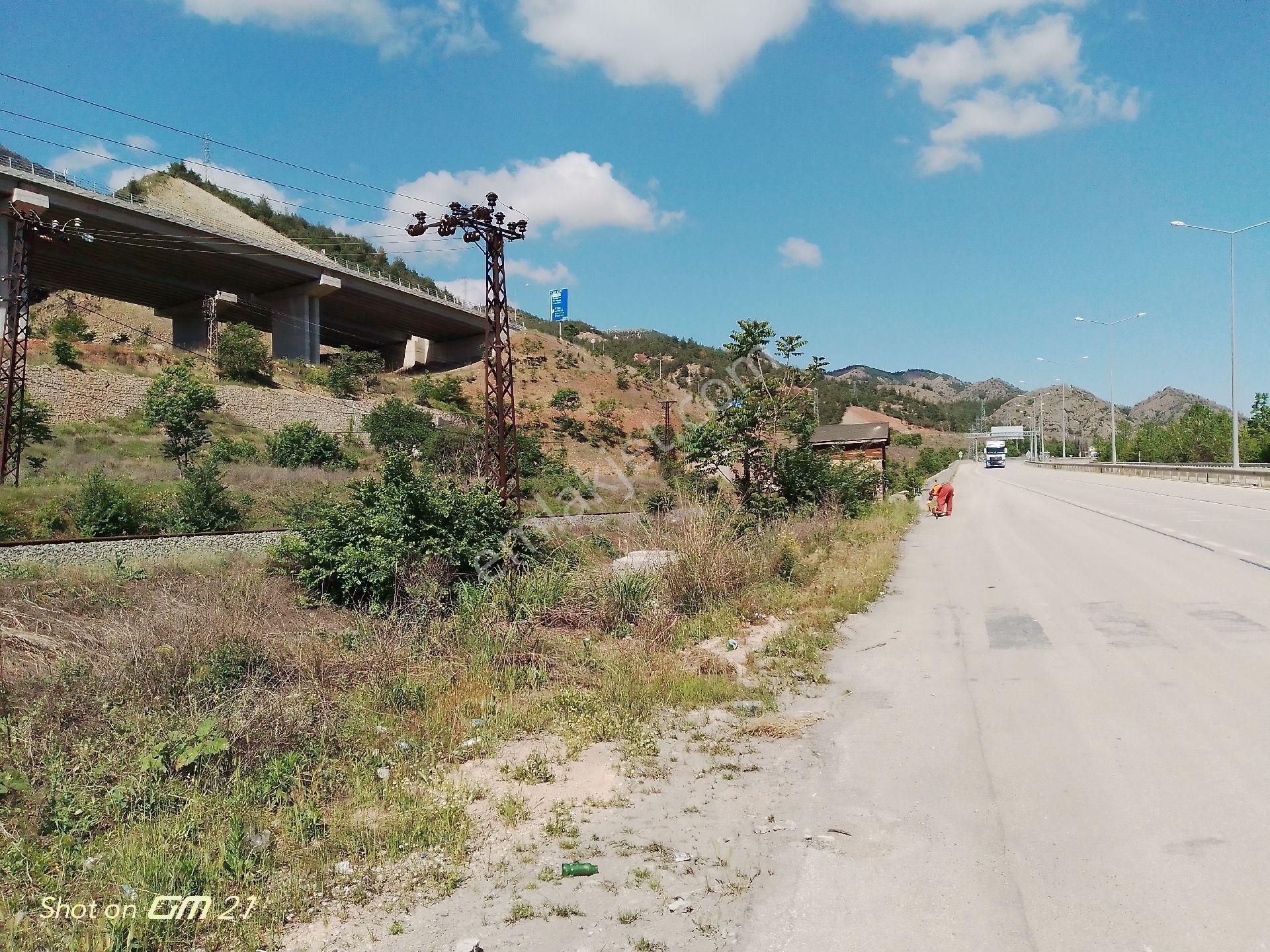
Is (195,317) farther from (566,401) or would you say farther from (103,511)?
(103,511)

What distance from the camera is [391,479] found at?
42.2 ft

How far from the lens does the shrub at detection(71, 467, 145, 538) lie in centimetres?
2209

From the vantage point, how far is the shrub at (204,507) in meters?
23.7

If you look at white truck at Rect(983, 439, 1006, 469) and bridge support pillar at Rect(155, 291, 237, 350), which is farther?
white truck at Rect(983, 439, 1006, 469)

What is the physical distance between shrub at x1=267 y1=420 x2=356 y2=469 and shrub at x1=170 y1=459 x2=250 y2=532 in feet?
47.1

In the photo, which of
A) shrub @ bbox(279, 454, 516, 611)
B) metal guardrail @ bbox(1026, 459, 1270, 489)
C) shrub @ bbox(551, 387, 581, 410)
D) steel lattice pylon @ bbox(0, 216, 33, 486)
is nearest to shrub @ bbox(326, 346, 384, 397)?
shrub @ bbox(551, 387, 581, 410)

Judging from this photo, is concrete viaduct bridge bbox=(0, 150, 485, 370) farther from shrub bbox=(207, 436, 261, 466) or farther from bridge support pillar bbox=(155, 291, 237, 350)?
shrub bbox=(207, 436, 261, 466)

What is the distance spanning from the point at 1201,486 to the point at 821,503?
27228mm

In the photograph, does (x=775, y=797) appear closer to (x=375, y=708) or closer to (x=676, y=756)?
(x=676, y=756)

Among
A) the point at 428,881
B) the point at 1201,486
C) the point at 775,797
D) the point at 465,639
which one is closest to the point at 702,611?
the point at 465,639

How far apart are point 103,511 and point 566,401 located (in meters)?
58.1

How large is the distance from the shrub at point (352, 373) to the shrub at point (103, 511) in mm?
38340

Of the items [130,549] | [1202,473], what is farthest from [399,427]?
[1202,473]

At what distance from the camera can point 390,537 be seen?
1184 cm
